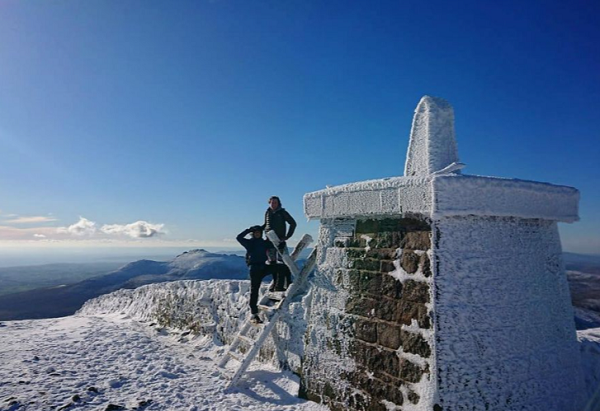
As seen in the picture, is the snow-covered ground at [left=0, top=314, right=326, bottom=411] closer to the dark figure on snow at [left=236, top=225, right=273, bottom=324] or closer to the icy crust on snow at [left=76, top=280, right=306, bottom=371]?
the icy crust on snow at [left=76, top=280, right=306, bottom=371]

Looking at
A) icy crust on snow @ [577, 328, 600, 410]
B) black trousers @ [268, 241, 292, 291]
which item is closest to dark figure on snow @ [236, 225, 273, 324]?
black trousers @ [268, 241, 292, 291]

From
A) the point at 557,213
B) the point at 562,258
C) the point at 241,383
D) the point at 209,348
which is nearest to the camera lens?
the point at 557,213

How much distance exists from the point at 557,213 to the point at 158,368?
6.98 m

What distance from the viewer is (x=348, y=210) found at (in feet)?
14.5

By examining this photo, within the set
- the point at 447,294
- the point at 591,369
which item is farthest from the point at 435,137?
the point at 591,369

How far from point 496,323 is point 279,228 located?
3.86 meters

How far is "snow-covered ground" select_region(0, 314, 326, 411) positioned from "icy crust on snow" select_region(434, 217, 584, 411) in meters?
2.11

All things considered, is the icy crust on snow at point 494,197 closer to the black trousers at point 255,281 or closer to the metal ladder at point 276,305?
the metal ladder at point 276,305

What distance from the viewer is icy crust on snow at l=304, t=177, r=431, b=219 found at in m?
3.48

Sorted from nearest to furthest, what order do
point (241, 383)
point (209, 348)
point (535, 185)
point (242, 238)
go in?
point (535, 185), point (241, 383), point (242, 238), point (209, 348)

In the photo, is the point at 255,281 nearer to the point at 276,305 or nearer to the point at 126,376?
the point at 276,305

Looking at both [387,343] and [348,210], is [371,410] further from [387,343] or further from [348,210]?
[348,210]


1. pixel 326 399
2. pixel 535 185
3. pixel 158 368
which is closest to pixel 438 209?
pixel 535 185

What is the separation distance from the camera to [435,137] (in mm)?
4172
